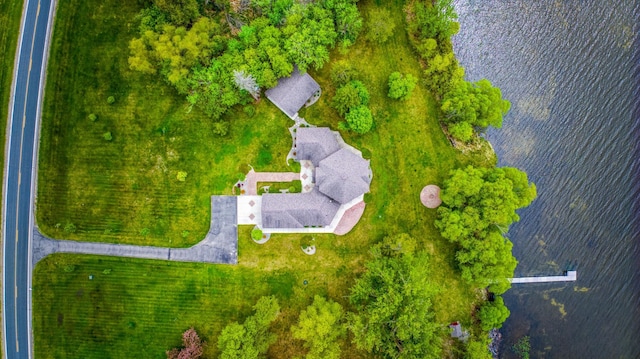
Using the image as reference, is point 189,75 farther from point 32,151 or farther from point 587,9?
point 587,9

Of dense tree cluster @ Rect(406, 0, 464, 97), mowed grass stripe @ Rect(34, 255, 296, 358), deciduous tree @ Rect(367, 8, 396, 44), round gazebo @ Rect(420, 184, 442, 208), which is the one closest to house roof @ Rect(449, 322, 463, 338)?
round gazebo @ Rect(420, 184, 442, 208)

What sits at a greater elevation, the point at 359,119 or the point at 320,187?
the point at 359,119

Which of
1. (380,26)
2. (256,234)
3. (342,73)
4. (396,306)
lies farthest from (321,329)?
(380,26)

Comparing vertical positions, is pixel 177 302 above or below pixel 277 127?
below

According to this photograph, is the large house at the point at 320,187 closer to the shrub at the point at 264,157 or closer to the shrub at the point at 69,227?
the shrub at the point at 264,157

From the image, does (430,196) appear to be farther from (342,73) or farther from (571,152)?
(571,152)

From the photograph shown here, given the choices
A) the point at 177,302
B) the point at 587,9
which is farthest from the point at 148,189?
the point at 587,9
